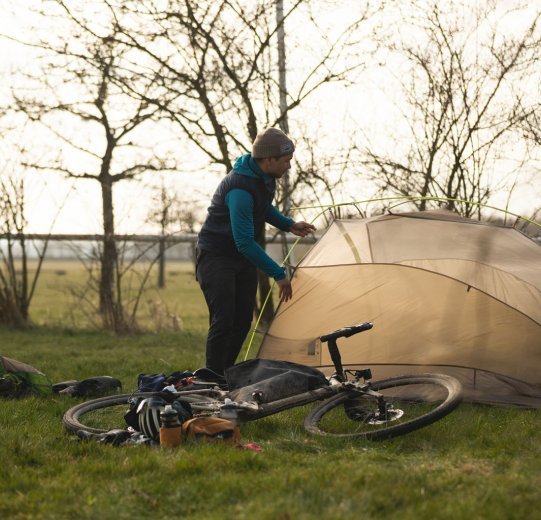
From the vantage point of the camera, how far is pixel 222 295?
567 cm

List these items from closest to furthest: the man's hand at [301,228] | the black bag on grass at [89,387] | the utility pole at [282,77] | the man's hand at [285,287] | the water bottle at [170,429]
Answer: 1. the water bottle at [170,429]
2. the man's hand at [285,287]
3. the man's hand at [301,228]
4. the black bag on grass at [89,387]
5. the utility pole at [282,77]

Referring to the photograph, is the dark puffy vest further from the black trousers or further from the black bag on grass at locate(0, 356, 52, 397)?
the black bag on grass at locate(0, 356, 52, 397)

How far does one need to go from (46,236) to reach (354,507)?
9331mm

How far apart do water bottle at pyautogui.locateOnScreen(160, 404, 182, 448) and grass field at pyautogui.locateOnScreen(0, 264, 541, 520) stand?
0.10m

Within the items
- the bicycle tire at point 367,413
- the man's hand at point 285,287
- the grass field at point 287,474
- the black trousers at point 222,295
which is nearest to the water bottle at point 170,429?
the grass field at point 287,474

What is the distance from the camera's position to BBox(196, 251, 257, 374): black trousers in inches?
223

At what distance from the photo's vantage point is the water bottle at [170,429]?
4164 mm

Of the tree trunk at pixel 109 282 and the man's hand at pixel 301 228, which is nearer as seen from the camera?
the man's hand at pixel 301 228

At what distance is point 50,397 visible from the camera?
594cm

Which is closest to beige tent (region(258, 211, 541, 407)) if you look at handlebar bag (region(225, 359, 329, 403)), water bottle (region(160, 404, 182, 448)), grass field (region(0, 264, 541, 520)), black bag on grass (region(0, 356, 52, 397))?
grass field (region(0, 264, 541, 520))

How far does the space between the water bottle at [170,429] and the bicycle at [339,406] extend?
324mm

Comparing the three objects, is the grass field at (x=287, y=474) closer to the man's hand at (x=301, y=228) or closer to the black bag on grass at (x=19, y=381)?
the black bag on grass at (x=19, y=381)

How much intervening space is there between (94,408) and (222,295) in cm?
115

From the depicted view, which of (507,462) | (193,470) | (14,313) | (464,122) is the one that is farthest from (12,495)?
(14,313)
